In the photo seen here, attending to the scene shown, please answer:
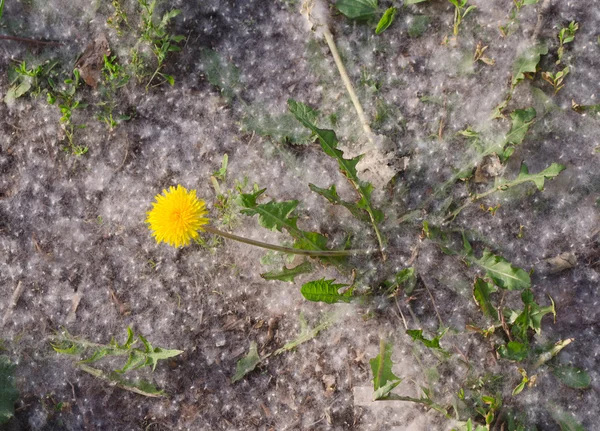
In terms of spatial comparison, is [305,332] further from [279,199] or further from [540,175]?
[540,175]

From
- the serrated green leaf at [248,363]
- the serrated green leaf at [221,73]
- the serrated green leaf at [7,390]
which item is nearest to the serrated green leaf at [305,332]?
the serrated green leaf at [248,363]

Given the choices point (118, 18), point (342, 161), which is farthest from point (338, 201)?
point (118, 18)

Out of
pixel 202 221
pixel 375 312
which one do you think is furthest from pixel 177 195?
pixel 375 312

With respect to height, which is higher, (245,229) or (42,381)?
(245,229)

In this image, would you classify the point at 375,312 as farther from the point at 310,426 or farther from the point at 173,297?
the point at 173,297

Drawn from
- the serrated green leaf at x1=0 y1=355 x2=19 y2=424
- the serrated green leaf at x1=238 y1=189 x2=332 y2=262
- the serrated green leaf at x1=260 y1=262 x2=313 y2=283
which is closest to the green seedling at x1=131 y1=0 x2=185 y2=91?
the serrated green leaf at x1=238 y1=189 x2=332 y2=262
